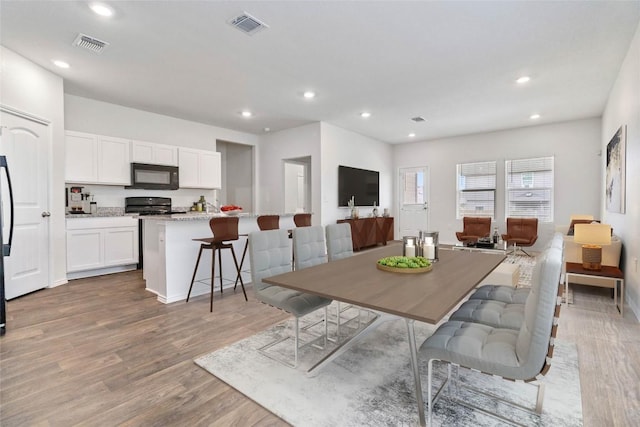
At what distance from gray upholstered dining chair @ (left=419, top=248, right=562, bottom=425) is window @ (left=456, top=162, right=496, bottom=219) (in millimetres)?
6651

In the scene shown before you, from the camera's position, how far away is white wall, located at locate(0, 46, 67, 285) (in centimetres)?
350

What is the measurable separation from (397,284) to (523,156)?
6.90 meters

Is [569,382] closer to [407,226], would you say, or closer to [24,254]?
[24,254]

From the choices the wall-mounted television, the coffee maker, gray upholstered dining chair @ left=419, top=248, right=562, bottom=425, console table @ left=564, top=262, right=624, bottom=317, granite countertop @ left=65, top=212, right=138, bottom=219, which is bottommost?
console table @ left=564, top=262, right=624, bottom=317

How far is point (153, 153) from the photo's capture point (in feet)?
17.9

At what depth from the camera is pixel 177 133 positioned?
6027mm

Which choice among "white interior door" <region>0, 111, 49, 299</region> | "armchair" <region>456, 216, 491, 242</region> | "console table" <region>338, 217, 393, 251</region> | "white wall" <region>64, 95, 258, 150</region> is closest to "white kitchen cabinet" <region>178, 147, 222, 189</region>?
"white wall" <region>64, 95, 258, 150</region>

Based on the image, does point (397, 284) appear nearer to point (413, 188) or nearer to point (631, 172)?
point (631, 172)

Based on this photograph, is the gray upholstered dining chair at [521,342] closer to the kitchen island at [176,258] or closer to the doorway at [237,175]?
the kitchen island at [176,258]

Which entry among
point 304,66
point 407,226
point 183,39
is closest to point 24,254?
point 183,39

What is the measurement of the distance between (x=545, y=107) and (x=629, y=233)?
10.2 feet

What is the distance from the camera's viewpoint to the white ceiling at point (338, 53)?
2.71m

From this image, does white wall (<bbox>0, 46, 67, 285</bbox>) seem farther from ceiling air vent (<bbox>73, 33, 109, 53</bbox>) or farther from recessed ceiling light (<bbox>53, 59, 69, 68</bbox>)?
ceiling air vent (<bbox>73, 33, 109, 53</bbox>)

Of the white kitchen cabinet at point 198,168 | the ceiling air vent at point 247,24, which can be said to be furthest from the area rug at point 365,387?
the white kitchen cabinet at point 198,168
